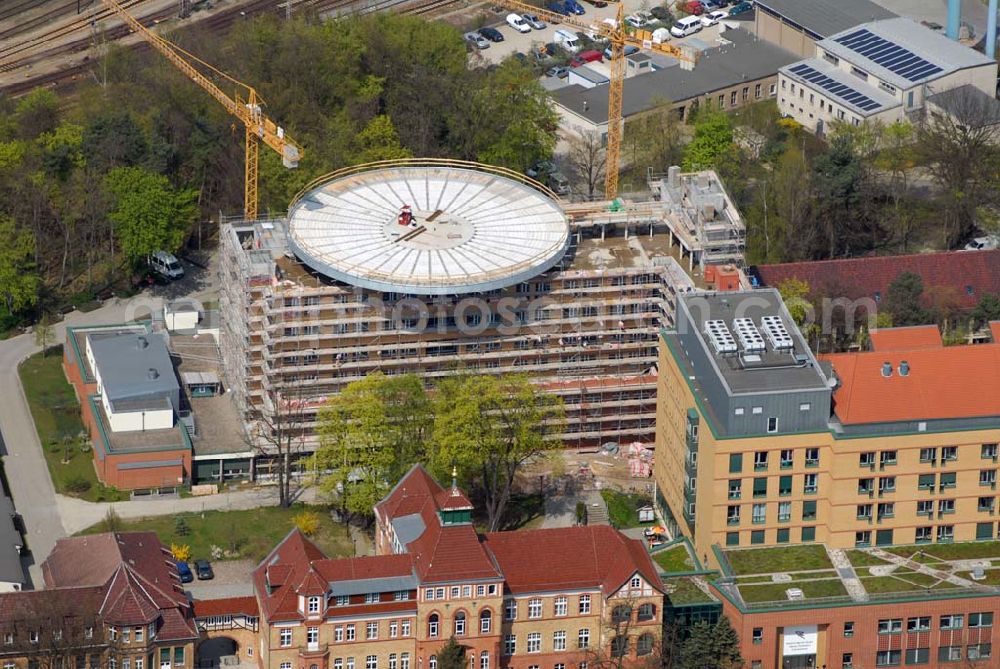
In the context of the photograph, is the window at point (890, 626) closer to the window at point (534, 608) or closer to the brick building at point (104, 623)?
the window at point (534, 608)

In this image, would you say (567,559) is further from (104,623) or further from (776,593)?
(104,623)

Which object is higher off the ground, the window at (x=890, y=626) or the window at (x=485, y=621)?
the window at (x=485, y=621)

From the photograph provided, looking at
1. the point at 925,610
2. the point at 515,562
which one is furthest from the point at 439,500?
the point at 925,610

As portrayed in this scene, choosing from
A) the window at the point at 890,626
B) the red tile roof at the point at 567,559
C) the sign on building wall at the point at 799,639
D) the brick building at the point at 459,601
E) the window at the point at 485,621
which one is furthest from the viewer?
the window at the point at 890,626

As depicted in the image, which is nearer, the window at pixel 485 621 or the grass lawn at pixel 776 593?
the window at pixel 485 621

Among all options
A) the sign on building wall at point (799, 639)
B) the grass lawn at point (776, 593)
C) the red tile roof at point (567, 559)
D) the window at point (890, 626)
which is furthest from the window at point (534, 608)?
the window at point (890, 626)

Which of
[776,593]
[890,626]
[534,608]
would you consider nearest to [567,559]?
[534,608]

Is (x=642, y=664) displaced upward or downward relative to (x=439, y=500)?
downward

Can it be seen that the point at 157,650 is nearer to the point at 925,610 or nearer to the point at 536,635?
the point at 536,635
